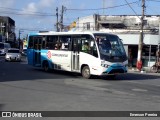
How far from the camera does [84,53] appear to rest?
76.6 feet

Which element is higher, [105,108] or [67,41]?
[67,41]

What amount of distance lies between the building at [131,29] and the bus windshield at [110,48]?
704 inches

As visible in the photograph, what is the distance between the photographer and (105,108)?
1170 cm

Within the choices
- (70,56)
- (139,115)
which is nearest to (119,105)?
(139,115)

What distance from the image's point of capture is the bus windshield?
2217 centimetres

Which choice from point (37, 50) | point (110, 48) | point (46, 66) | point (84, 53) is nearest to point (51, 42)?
point (46, 66)

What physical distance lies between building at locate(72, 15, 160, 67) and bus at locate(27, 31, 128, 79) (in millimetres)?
16117

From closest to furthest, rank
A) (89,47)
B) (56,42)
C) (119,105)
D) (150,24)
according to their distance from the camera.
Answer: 1. (119,105)
2. (89,47)
3. (56,42)
4. (150,24)

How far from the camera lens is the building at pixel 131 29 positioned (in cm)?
4431

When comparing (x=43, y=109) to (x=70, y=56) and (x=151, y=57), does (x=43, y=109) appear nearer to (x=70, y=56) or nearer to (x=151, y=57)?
(x=70, y=56)

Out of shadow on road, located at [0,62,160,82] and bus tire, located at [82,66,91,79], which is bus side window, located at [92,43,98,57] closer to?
bus tire, located at [82,66,91,79]

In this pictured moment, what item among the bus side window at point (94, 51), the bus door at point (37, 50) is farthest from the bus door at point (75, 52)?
the bus door at point (37, 50)

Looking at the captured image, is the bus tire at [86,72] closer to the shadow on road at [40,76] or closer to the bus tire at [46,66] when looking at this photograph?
the shadow on road at [40,76]

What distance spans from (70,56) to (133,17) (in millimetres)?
34595
